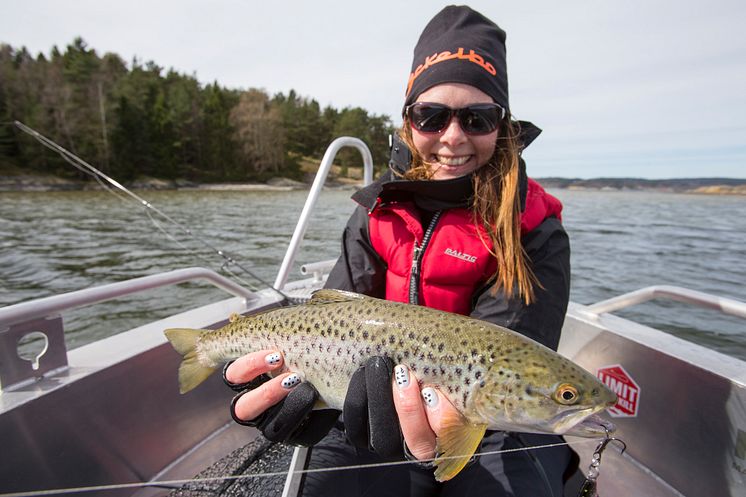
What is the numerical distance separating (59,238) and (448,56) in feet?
76.2

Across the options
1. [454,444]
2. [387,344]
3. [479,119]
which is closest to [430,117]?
[479,119]

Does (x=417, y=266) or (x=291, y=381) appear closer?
(x=291, y=381)

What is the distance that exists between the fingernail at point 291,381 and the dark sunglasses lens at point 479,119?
183cm

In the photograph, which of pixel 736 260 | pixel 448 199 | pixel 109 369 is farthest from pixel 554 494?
pixel 736 260

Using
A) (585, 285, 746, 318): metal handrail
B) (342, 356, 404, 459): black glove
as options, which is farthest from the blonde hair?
(585, 285, 746, 318): metal handrail

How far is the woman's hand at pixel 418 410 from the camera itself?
6.59ft

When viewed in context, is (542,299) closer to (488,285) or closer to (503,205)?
(488,285)

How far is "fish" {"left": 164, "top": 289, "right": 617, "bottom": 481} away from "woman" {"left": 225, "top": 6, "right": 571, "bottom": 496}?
10cm

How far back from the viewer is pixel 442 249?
9.28 feet

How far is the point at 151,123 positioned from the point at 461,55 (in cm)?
8465

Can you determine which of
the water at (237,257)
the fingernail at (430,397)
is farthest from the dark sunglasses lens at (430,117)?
the water at (237,257)

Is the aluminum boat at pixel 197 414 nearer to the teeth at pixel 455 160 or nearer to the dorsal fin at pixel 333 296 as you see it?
the dorsal fin at pixel 333 296

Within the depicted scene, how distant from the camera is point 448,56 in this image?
2695mm

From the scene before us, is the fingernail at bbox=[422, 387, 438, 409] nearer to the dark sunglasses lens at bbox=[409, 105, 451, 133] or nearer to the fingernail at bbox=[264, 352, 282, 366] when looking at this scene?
the fingernail at bbox=[264, 352, 282, 366]
